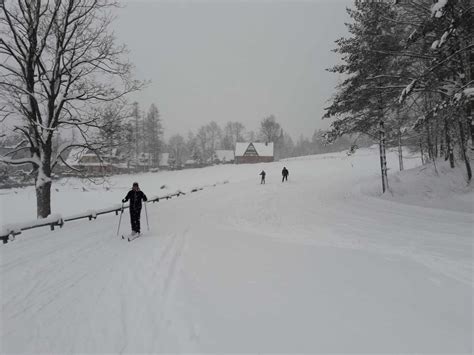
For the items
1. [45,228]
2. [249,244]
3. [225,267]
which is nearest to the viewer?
[225,267]

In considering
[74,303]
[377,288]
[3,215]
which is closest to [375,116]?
[377,288]

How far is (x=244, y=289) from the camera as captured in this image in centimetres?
455

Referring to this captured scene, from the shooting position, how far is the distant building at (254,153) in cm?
7275

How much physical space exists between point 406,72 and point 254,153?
6002 cm

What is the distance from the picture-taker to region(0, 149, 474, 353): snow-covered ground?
327cm

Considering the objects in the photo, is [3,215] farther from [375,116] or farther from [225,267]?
[375,116]

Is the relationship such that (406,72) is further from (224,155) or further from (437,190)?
(224,155)

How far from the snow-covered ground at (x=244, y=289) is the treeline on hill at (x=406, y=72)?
4.61 metres

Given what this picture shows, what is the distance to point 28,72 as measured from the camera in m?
11.6

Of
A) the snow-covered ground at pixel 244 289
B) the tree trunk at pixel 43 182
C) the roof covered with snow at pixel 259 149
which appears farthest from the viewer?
the roof covered with snow at pixel 259 149

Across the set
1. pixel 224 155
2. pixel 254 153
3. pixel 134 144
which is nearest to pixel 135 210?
pixel 134 144

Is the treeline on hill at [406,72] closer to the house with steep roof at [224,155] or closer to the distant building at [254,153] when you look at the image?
the distant building at [254,153]

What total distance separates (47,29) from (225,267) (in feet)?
44.7

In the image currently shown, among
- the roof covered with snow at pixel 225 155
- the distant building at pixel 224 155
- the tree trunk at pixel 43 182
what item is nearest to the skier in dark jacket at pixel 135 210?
the tree trunk at pixel 43 182
